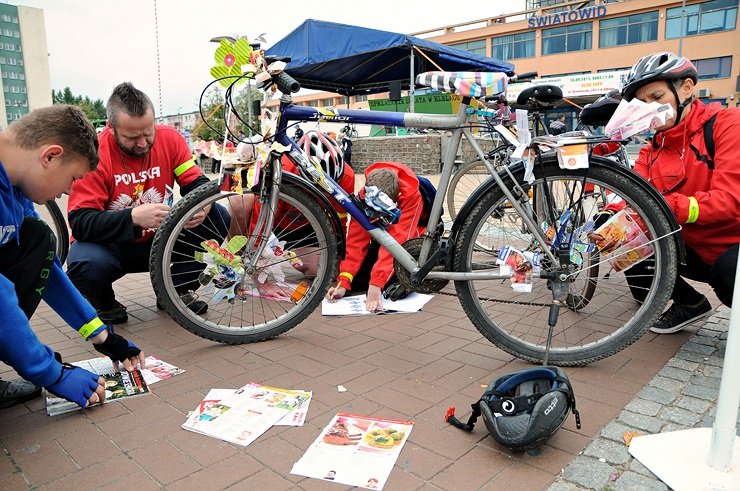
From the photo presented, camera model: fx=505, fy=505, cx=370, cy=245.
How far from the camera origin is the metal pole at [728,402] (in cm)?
154

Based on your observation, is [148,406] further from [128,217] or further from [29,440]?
[128,217]

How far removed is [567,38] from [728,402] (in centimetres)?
4925

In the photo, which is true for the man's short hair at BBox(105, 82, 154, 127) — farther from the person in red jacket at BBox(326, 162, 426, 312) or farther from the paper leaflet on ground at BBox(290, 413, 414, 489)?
the paper leaflet on ground at BBox(290, 413, 414, 489)

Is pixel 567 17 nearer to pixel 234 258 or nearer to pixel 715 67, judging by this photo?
pixel 715 67

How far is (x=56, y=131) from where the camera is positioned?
191cm

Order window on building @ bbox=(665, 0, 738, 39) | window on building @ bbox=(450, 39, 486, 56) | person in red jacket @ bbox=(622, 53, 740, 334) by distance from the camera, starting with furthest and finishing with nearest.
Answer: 1. window on building @ bbox=(450, 39, 486, 56)
2. window on building @ bbox=(665, 0, 738, 39)
3. person in red jacket @ bbox=(622, 53, 740, 334)

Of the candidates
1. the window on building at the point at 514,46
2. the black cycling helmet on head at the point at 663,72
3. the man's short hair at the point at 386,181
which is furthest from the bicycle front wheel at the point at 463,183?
the window on building at the point at 514,46

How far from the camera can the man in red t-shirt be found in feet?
9.65

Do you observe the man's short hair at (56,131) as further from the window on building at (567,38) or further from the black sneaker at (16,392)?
the window on building at (567,38)

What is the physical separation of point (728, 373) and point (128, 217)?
290 centimetres

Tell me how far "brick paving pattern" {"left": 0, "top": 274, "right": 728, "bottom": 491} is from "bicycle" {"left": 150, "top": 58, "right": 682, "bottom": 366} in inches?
8.4

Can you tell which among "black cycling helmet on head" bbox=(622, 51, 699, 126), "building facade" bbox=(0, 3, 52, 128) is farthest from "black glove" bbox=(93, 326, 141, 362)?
"building facade" bbox=(0, 3, 52, 128)

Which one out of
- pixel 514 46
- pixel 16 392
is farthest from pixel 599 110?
pixel 514 46

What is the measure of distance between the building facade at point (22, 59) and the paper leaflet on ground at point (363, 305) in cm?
8814
